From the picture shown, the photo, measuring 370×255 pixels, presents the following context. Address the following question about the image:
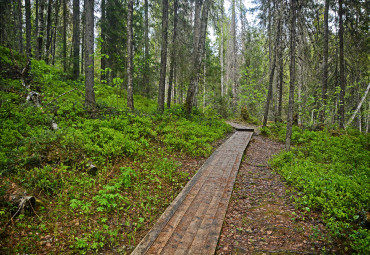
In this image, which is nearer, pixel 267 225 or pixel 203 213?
pixel 267 225

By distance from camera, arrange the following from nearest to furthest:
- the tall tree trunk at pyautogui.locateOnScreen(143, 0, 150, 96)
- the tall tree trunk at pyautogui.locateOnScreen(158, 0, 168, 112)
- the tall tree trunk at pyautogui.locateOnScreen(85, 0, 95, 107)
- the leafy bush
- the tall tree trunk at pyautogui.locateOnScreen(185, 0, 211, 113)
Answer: the leafy bush → the tall tree trunk at pyautogui.locateOnScreen(85, 0, 95, 107) → the tall tree trunk at pyautogui.locateOnScreen(158, 0, 168, 112) → the tall tree trunk at pyautogui.locateOnScreen(185, 0, 211, 113) → the tall tree trunk at pyautogui.locateOnScreen(143, 0, 150, 96)

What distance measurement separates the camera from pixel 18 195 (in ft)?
13.1

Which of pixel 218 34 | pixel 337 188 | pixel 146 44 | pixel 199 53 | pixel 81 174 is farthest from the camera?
pixel 146 44

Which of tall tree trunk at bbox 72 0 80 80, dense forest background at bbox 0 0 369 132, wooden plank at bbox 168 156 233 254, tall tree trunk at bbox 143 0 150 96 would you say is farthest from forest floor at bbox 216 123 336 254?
tall tree trunk at bbox 72 0 80 80

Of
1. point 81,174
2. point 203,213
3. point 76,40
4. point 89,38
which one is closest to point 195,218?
point 203,213

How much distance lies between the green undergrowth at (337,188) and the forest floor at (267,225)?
0.85 ft

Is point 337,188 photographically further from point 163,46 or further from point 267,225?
point 163,46

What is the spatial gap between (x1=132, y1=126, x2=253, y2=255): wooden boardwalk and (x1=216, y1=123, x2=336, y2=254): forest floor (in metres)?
0.23

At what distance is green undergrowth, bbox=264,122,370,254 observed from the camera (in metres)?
3.47

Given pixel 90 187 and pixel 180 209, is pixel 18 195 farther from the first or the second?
pixel 180 209

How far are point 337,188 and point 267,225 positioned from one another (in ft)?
7.33

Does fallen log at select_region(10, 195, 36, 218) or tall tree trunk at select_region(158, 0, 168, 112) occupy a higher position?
tall tree trunk at select_region(158, 0, 168, 112)

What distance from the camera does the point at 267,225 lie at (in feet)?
13.8

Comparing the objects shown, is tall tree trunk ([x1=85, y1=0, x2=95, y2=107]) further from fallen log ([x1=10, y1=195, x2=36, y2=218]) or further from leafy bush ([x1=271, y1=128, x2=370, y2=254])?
leafy bush ([x1=271, y1=128, x2=370, y2=254])
